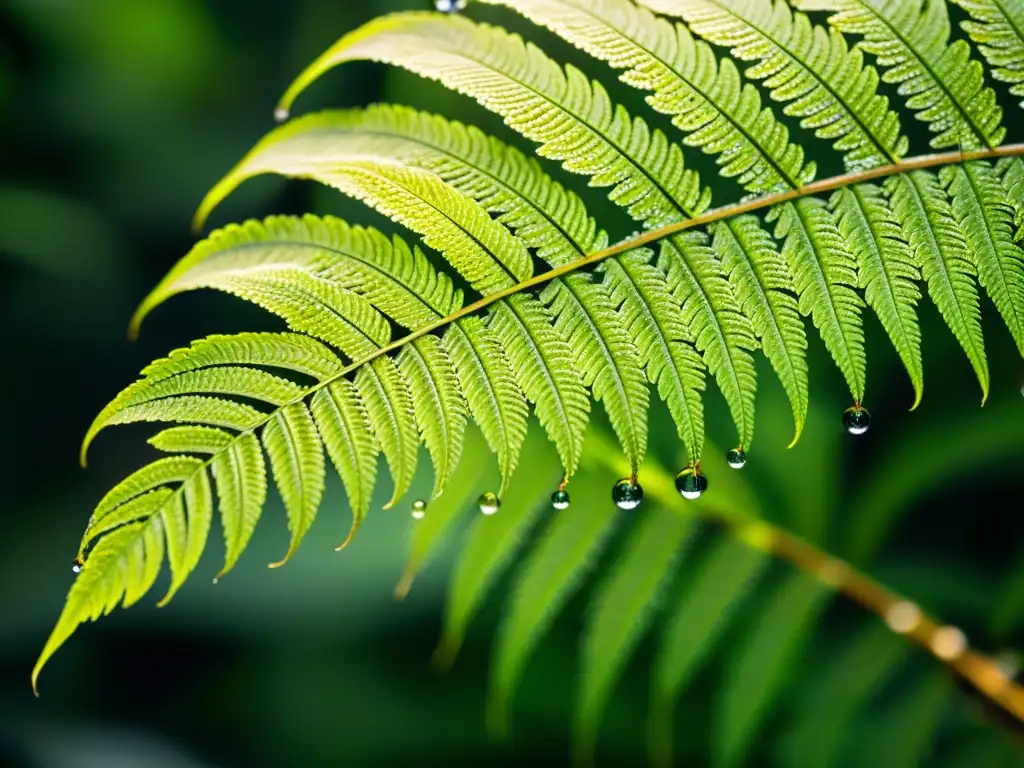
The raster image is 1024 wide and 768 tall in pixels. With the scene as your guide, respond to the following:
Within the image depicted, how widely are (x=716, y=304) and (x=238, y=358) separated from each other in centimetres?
46

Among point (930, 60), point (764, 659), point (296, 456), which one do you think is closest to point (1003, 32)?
point (930, 60)

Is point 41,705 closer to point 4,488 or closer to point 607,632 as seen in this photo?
point 4,488

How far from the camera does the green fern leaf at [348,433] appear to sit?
0.79 meters

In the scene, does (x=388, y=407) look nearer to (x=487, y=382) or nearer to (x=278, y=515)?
(x=487, y=382)

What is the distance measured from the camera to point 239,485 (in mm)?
775

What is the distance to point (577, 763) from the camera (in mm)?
1901

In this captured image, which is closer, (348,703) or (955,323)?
(955,323)

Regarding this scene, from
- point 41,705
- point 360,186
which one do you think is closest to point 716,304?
point 360,186

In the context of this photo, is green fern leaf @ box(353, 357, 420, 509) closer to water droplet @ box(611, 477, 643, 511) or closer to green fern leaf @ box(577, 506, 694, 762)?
water droplet @ box(611, 477, 643, 511)

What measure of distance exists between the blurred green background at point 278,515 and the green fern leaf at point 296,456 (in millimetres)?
834

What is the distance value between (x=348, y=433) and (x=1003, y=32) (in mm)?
718

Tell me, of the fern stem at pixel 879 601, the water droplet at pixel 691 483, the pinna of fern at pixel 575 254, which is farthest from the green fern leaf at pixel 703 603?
the pinna of fern at pixel 575 254

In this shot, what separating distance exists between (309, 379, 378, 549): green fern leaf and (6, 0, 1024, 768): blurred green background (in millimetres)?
799

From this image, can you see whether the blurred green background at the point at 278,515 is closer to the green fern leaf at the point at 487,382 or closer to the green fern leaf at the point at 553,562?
the green fern leaf at the point at 553,562
